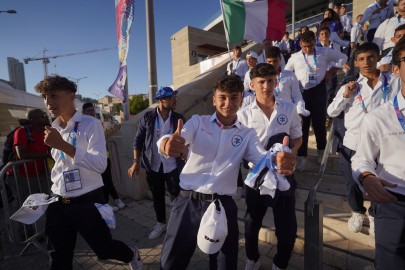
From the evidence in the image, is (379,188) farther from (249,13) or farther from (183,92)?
(249,13)

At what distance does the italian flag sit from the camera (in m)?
6.43

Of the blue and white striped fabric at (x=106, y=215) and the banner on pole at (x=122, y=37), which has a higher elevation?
the banner on pole at (x=122, y=37)

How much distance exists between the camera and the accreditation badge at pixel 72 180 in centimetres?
244

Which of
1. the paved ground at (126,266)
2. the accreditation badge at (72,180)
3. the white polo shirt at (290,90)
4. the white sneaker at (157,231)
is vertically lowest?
the paved ground at (126,266)

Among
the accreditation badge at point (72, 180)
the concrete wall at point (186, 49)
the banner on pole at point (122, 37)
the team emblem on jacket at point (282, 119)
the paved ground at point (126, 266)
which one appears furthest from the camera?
the concrete wall at point (186, 49)

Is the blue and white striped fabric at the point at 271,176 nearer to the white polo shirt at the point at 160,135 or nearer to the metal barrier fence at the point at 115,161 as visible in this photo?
the white polo shirt at the point at 160,135

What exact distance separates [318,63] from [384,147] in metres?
3.24

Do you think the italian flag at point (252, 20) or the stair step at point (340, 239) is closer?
the stair step at point (340, 239)

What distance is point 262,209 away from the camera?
276 centimetres

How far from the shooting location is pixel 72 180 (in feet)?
8.05

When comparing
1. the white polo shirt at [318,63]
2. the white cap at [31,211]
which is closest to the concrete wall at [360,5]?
the white polo shirt at [318,63]

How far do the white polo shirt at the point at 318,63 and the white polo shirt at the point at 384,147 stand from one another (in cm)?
291

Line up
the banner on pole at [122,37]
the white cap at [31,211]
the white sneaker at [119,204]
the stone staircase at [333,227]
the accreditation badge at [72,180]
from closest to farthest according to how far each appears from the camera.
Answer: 1. the accreditation badge at [72,180]
2. the white cap at [31,211]
3. the stone staircase at [333,227]
4. the white sneaker at [119,204]
5. the banner on pole at [122,37]

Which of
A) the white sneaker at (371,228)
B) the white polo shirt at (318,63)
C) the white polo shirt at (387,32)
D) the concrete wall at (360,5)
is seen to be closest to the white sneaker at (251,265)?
the white sneaker at (371,228)
